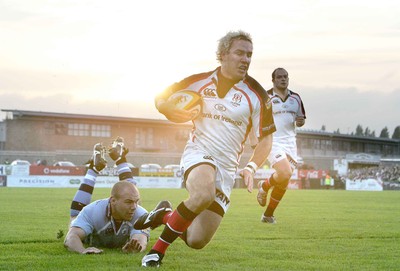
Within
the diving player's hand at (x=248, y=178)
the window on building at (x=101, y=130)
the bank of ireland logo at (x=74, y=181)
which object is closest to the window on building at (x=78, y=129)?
the window on building at (x=101, y=130)

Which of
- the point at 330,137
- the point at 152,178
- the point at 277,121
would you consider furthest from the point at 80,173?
the point at 330,137

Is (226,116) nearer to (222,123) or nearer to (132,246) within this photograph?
(222,123)

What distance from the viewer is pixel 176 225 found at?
25.4 feet

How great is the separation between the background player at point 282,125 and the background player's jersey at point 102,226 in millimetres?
5957

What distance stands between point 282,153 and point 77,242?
22.4 feet

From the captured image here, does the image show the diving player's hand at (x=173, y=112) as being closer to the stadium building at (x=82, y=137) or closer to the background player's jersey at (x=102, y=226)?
the background player's jersey at (x=102, y=226)

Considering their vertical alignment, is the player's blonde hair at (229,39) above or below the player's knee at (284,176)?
above

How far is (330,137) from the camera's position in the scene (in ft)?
390

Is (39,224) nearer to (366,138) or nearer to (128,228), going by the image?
(128,228)

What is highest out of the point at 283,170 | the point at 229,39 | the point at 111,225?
the point at 229,39

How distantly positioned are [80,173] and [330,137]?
73050 millimetres

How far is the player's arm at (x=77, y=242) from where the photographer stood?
865cm

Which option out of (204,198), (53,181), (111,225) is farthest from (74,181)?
(204,198)

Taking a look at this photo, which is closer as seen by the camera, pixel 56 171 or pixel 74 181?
pixel 74 181
